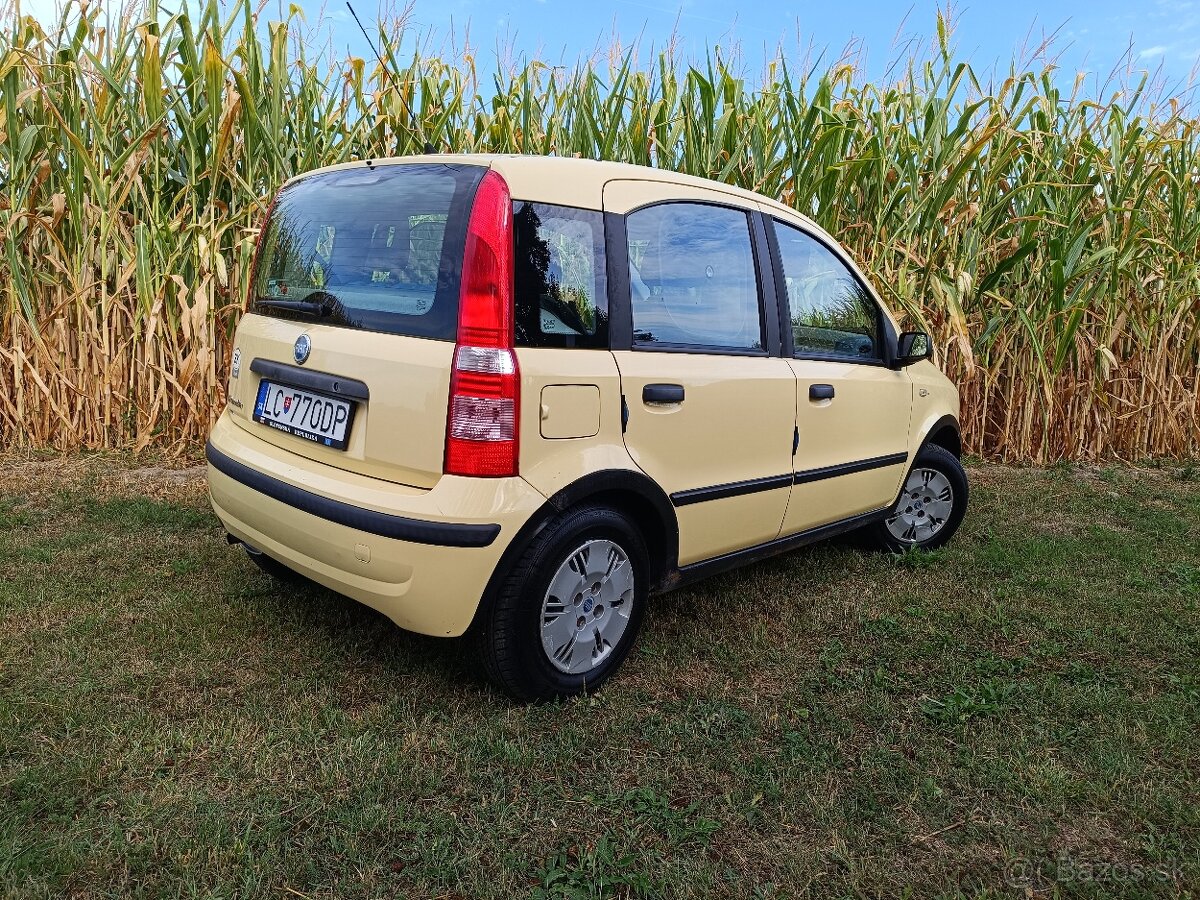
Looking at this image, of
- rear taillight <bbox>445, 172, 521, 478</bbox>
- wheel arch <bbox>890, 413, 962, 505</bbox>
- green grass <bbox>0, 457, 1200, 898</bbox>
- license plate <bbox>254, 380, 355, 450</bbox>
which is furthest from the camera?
wheel arch <bbox>890, 413, 962, 505</bbox>

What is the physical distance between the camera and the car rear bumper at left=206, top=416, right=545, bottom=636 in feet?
7.31

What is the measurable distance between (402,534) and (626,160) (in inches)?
175

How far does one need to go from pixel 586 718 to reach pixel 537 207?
1552 millimetres

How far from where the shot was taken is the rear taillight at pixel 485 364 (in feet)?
7.25

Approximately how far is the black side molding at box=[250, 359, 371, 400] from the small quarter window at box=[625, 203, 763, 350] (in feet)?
2.85

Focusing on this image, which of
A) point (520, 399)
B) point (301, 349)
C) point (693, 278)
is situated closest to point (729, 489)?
point (693, 278)

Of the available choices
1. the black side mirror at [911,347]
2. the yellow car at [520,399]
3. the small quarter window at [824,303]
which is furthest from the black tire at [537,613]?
the black side mirror at [911,347]

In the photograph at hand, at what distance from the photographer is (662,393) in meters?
2.62

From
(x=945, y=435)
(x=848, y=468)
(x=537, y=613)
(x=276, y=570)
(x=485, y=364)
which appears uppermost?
(x=485, y=364)

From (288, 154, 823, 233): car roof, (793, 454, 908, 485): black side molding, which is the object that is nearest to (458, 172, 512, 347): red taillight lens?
(288, 154, 823, 233): car roof

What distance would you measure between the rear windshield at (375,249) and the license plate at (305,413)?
9.5 inches

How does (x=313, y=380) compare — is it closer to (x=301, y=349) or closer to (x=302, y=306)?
(x=301, y=349)

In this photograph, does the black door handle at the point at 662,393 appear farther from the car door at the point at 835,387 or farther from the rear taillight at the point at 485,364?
the car door at the point at 835,387

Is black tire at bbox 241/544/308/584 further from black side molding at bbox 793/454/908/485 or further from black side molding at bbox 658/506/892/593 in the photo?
black side molding at bbox 793/454/908/485
